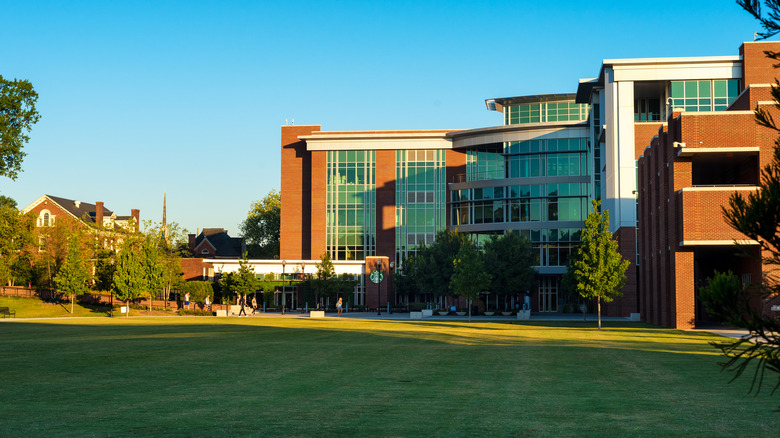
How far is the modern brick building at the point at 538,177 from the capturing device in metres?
57.6

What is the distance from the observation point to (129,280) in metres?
70.1

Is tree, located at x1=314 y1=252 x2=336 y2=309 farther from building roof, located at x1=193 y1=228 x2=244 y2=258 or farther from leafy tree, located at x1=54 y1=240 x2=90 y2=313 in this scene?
building roof, located at x1=193 y1=228 x2=244 y2=258

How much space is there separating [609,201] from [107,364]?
5340 centimetres

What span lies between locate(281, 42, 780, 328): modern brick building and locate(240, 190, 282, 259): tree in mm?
19890

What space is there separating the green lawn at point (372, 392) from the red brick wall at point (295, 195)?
6869cm

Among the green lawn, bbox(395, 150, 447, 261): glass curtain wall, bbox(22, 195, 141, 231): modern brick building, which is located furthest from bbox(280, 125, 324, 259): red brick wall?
the green lawn

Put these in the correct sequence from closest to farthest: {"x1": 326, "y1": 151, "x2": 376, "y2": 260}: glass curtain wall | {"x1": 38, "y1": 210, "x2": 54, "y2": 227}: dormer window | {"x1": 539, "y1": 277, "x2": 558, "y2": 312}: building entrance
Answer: {"x1": 539, "y1": 277, "x2": 558, "y2": 312}: building entrance → {"x1": 326, "y1": 151, "x2": 376, "y2": 260}: glass curtain wall → {"x1": 38, "y1": 210, "x2": 54, "y2": 227}: dormer window

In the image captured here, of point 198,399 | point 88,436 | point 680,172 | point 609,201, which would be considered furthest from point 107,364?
point 609,201

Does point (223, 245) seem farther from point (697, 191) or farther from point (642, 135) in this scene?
point (697, 191)

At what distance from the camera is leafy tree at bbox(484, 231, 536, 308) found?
69.8m

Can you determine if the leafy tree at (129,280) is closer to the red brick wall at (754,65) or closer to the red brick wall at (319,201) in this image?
the red brick wall at (319,201)

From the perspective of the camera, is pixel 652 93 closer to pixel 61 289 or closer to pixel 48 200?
pixel 61 289

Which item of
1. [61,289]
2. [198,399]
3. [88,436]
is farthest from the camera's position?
[61,289]

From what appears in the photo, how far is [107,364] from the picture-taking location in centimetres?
2075
